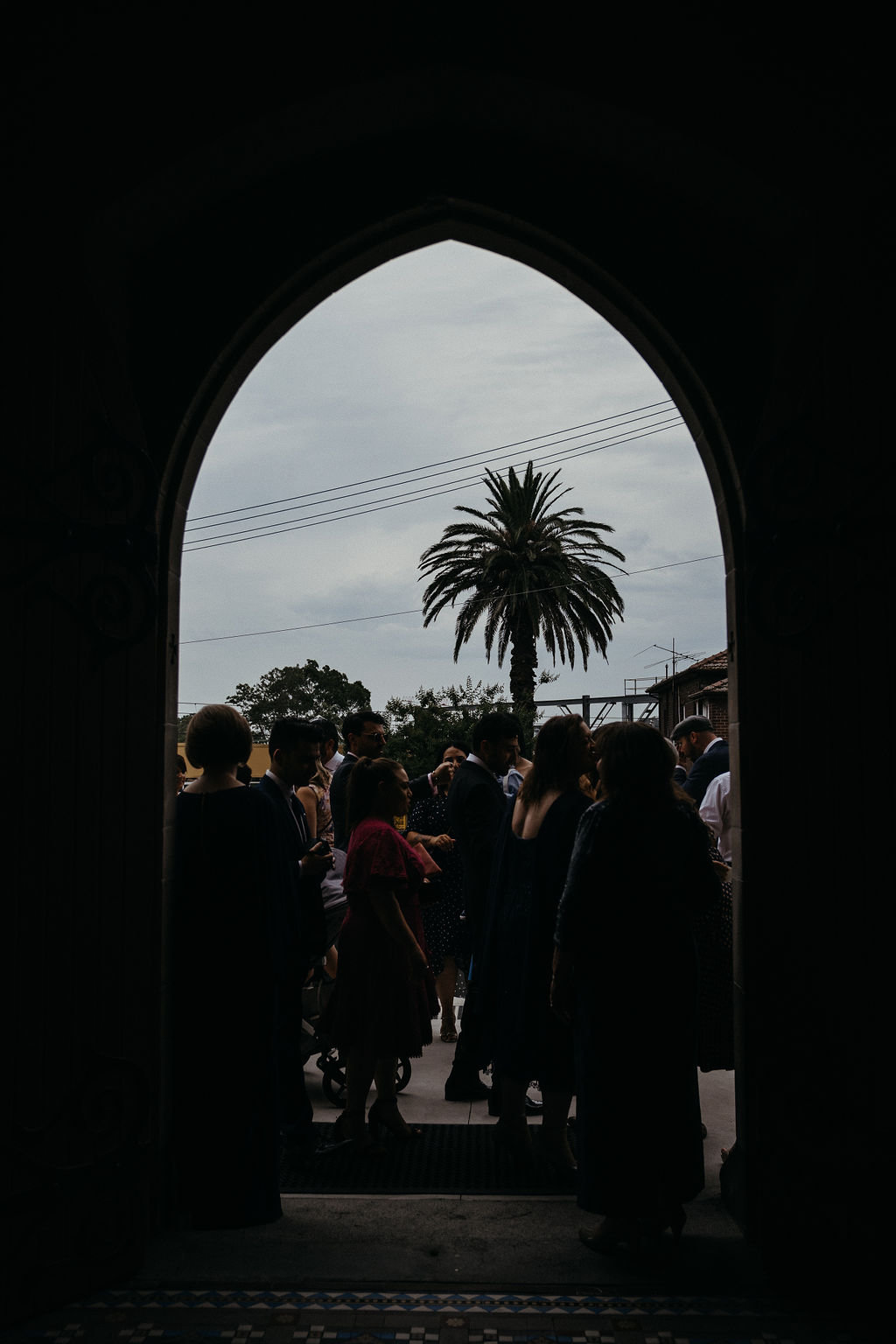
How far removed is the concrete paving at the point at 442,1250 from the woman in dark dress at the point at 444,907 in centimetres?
251

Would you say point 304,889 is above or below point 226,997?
above

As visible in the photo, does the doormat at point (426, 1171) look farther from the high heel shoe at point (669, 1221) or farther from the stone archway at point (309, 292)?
the stone archway at point (309, 292)

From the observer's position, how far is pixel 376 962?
15.2ft

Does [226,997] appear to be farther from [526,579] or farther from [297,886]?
[526,579]

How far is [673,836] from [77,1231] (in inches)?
88.1

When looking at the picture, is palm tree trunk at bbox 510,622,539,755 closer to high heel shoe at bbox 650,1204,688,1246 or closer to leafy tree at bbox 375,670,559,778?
leafy tree at bbox 375,670,559,778

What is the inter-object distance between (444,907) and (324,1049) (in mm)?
1564

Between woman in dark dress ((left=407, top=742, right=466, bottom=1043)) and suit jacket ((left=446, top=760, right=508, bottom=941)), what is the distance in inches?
35.0

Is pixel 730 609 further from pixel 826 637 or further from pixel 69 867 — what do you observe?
pixel 69 867

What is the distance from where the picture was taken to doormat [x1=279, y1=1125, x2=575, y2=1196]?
4.19 meters

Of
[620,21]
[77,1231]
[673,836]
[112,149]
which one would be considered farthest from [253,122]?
[77,1231]

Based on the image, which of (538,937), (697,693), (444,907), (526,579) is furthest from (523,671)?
(538,937)

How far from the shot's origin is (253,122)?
367cm

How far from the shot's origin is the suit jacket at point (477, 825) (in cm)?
556
